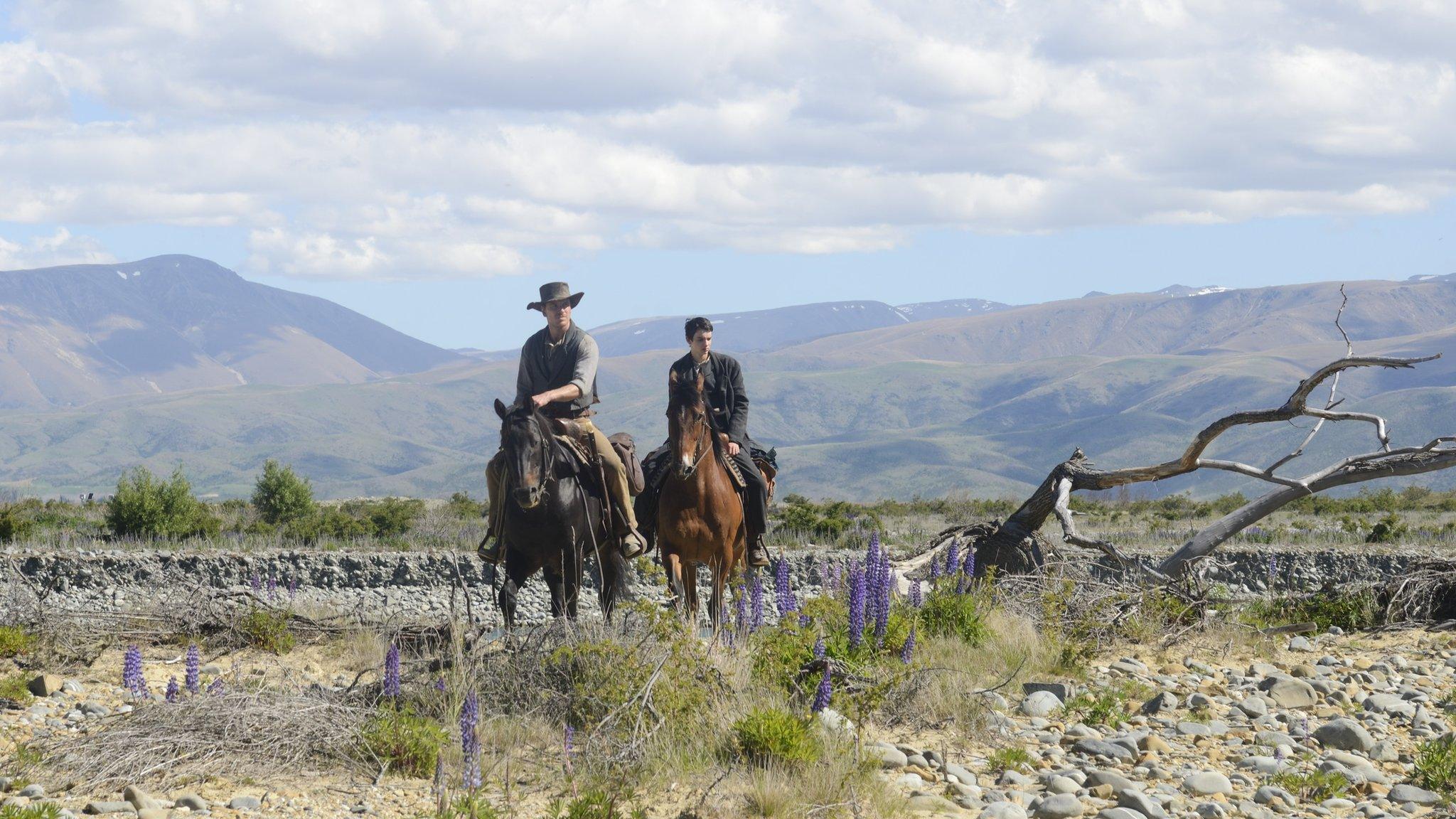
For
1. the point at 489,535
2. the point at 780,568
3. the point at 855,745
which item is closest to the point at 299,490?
the point at 489,535

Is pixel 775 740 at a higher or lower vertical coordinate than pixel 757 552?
lower

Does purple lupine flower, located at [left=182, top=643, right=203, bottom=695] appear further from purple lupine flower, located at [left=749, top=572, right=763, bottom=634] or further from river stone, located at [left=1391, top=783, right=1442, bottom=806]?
river stone, located at [left=1391, top=783, right=1442, bottom=806]

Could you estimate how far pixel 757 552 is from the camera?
1235 cm

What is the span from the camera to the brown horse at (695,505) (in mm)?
10758

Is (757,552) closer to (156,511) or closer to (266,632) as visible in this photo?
(266,632)

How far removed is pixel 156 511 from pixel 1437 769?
21.9 metres

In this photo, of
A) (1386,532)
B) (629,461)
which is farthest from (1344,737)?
(1386,532)

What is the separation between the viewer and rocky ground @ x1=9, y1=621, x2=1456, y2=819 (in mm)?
6828

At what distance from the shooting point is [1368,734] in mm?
8305

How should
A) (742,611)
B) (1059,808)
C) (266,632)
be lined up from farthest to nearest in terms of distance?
(266,632)
(742,611)
(1059,808)

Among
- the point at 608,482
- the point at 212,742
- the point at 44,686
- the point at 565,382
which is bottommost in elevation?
the point at 44,686

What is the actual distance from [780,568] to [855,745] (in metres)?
2.25

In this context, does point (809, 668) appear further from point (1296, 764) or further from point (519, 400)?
point (519, 400)

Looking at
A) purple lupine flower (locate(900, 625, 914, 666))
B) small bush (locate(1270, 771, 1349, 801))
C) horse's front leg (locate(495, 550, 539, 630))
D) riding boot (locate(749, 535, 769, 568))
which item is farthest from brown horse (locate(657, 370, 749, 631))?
small bush (locate(1270, 771, 1349, 801))
